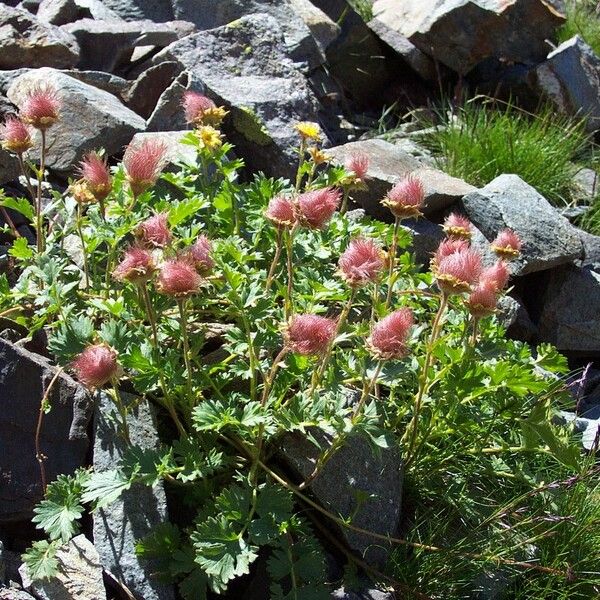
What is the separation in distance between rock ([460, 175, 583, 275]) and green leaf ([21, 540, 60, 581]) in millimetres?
2532

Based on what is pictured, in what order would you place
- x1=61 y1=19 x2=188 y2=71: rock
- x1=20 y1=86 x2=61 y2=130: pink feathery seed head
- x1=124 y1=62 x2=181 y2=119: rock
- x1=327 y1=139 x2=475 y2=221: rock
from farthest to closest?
x1=61 y1=19 x2=188 y2=71: rock < x1=124 y1=62 x2=181 y2=119: rock < x1=327 y1=139 x2=475 y2=221: rock < x1=20 y1=86 x2=61 y2=130: pink feathery seed head

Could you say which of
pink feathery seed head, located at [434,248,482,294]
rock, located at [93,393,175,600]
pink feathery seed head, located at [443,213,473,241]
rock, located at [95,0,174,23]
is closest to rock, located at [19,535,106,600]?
rock, located at [93,393,175,600]

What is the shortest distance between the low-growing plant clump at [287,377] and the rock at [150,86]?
1550mm

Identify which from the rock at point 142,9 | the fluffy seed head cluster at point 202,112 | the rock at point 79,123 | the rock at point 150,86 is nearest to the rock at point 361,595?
the fluffy seed head cluster at point 202,112

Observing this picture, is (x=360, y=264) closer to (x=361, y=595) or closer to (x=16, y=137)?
(x=361, y=595)

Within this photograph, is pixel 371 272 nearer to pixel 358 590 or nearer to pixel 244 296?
pixel 244 296

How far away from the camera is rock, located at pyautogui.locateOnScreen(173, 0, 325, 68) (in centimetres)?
590

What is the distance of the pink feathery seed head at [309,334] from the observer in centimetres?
229

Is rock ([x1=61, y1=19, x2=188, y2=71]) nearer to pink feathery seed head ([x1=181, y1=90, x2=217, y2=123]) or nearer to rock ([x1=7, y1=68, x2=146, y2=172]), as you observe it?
rock ([x1=7, y1=68, x2=146, y2=172])

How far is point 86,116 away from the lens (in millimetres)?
4117

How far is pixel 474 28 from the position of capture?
6680 millimetres

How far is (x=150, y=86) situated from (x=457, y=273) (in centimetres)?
288

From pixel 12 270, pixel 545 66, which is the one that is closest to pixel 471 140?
pixel 545 66

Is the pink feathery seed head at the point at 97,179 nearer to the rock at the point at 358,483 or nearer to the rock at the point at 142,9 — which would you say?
→ the rock at the point at 358,483
